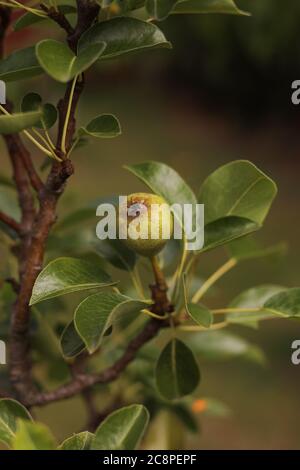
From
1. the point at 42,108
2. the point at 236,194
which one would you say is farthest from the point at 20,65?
the point at 236,194

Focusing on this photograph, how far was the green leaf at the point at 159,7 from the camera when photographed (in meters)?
0.59

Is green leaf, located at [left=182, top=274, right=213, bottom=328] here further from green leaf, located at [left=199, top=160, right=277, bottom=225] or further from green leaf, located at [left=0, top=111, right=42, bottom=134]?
green leaf, located at [left=0, top=111, right=42, bottom=134]

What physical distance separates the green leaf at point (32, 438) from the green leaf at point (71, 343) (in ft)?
0.55

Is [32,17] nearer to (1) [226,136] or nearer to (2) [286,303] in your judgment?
(2) [286,303]

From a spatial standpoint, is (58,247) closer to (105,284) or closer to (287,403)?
(105,284)

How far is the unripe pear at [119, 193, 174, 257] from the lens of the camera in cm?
67

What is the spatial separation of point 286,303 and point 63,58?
311 mm

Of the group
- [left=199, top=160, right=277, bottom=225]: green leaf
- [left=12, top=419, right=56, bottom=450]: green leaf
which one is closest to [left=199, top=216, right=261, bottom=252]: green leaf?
[left=199, top=160, right=277, bottom=225]: green leaf

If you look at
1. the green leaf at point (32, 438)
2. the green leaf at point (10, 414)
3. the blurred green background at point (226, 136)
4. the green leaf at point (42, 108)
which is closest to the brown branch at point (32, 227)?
the green leaf at point (42, 108)

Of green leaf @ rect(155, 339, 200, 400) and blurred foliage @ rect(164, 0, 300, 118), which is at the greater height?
blurred foliage @ rect(164, 0, 300, 118)

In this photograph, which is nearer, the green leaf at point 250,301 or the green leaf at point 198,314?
the green leaf at point 198,314

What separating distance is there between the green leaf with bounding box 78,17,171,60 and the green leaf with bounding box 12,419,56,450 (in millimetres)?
301

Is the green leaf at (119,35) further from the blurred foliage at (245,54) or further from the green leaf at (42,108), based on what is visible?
the blurred foliage at (245,54)

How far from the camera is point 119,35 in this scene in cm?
62
